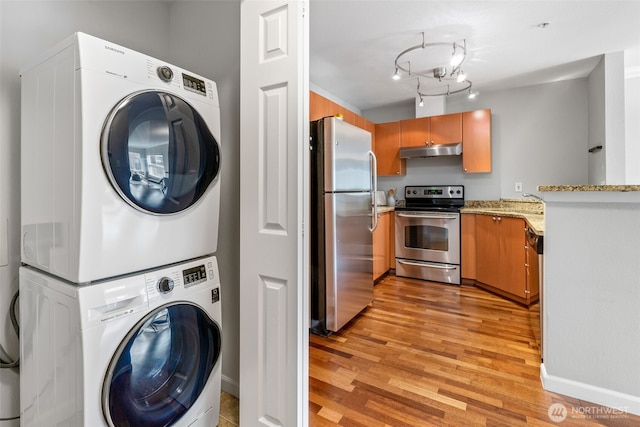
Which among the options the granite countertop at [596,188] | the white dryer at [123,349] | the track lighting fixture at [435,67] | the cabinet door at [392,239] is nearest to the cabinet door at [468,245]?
the cabinet door at [392,239]

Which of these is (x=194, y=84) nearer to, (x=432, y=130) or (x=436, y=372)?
(x=436, y=372)

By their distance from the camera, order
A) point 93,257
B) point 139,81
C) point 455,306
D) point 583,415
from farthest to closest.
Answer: point 455,306 → point 583,415 → point 139,81 → point 93,257

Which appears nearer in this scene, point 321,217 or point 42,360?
point 42,360

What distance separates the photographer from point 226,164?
160 cm

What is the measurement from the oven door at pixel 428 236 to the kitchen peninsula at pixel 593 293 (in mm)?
1934

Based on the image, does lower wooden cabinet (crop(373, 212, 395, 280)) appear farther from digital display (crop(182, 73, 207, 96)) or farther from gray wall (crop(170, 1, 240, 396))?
digital display (crop(182, 73, 207, 96))

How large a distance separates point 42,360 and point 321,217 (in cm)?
175

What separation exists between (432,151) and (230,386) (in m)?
3.64

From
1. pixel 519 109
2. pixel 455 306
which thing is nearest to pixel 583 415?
pixel 455 306

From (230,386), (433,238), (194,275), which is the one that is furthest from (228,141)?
(433,238)

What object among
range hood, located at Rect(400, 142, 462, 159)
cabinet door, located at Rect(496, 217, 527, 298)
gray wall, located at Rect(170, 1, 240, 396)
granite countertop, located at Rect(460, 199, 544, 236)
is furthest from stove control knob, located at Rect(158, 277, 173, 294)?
range hood, located at Rect(400, 142, 462, 159)

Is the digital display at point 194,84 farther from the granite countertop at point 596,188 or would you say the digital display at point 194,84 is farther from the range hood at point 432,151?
the range hood at point 432,151

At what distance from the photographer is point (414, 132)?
13.7 ft

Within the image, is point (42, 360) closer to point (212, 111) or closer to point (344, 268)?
point (212, 111)
